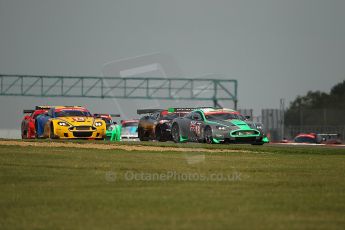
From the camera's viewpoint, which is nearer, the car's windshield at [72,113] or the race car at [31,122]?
the car's windshield at [72,113]

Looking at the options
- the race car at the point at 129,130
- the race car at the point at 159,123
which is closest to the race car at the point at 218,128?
the race car at the point at 159,123

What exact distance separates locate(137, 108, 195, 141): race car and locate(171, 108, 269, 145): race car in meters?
2.36

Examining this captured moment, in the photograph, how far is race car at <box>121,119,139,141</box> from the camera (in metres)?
46.6

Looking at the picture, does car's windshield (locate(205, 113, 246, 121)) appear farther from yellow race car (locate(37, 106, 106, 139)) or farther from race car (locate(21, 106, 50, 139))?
race car (locate(21, 106, 50, 139))

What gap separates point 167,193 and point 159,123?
21275mm

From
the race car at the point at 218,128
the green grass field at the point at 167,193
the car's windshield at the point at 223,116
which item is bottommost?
the green grass field at the point at 167,193

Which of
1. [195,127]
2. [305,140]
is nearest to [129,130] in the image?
[305,140]

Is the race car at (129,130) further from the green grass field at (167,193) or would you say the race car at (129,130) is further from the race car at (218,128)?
the green grass field at (167,193)

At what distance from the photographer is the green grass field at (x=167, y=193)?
31.9ft

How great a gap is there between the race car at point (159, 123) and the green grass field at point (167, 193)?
14139 mm

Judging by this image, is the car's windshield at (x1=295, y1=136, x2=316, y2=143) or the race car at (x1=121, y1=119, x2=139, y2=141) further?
the car's windshield at (x1=295, y1=136, x2=316, y2=143)

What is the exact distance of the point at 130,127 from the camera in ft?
156

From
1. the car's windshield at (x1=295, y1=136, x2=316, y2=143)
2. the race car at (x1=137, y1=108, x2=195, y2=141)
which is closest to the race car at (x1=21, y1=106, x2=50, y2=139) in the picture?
the race car at (x1=137, y1=108, x2=195, y2=141)

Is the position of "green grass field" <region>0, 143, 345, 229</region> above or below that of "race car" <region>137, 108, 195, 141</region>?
below
